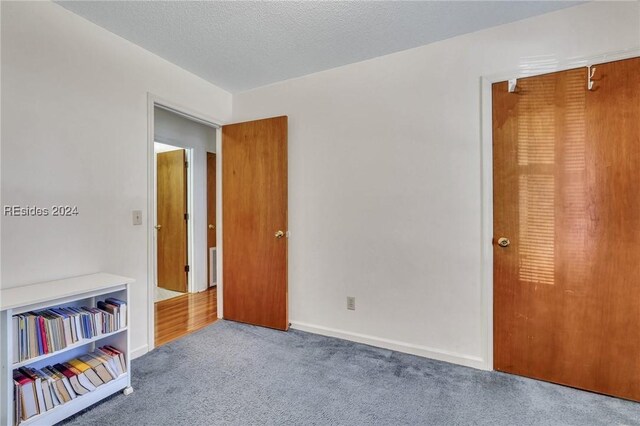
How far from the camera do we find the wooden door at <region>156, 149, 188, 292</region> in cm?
416

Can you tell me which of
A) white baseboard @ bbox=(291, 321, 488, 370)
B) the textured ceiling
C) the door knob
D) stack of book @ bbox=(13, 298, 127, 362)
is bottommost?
white baseboard @ bbox=(291, 321, 488, 370)

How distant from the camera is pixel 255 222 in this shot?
294cm

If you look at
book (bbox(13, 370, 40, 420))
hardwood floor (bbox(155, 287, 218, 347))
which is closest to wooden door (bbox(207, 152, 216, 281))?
hardwood floor (bbox(155, 287, 218, 347))

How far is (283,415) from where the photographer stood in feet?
5.44

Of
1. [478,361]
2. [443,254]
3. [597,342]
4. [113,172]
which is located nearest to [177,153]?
[113,172]

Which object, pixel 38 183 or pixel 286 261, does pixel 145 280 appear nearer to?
pixel 38 183

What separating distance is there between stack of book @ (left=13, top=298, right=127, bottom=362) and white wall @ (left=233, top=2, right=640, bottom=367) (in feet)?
4.84

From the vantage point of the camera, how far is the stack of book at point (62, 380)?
145 centimetres

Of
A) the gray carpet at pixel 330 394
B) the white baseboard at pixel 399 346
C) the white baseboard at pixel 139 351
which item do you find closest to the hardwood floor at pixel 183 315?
the white baseboard at pixel 139 351

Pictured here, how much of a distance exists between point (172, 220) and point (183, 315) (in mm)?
1595

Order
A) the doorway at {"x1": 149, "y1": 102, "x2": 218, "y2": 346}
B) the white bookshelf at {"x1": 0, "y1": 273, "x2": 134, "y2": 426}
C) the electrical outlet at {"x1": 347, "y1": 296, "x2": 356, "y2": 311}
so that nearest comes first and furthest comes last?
the white bookshelf at {"x1": 0, "y1": 273, "x2": 134, "y2": 426}, the electrical outlet at {"x1": 347, "y1": 296, "x2": 356, "y2": 311}, the doorway at {"x1": 149, "y1": 102, "x2": 218, "y2": 346}

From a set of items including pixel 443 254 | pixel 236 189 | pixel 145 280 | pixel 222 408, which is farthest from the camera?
pixel 236 189

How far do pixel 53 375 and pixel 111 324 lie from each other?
0.34m

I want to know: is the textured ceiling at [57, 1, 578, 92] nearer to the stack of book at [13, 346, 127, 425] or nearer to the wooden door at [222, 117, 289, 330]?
the wooden door at [222, 117, 289, 330]
